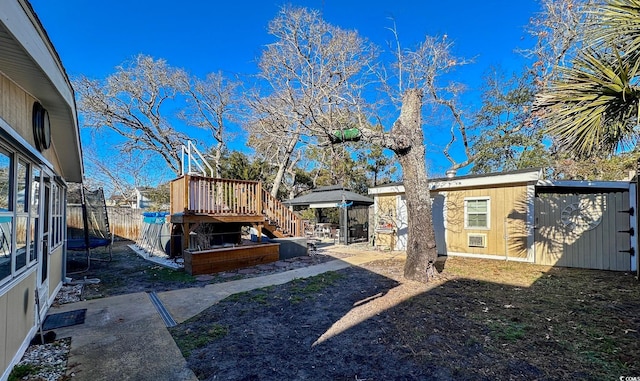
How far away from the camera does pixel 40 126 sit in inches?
137

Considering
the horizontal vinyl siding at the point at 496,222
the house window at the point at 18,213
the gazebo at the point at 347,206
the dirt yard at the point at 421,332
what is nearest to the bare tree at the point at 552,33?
the horizontal vinyl siding at the point at 496,222

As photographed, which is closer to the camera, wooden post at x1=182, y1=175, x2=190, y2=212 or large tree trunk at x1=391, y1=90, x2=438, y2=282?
large tree trunk at x1=391, y1=90, x2=438, y2=282

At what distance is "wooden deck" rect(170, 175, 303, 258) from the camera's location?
7582 millimetres

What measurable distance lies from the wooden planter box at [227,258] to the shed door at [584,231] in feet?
23.7

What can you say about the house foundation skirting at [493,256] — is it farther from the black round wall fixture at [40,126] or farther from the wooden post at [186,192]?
the black round wall fixture at [40,126]

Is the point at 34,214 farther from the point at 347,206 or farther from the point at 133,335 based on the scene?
the point at 347,206

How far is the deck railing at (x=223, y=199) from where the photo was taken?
762 centimetres

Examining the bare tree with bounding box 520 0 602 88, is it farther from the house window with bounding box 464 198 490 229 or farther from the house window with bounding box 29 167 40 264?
the house window with bounding box 29 167 40 264

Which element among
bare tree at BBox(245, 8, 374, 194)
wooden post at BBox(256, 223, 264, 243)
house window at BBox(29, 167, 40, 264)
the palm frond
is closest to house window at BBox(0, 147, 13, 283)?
house window at BBox(29, 167, 40, 264)

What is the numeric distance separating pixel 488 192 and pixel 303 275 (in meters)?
6.00

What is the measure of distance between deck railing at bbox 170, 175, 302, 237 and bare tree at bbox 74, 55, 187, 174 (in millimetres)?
9802

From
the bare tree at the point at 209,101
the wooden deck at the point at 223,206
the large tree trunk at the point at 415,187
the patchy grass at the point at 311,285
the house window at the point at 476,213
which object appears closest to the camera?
the patchy grass at the point at 311,285

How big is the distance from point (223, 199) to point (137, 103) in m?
11.3

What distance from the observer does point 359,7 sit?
943 centimetres
